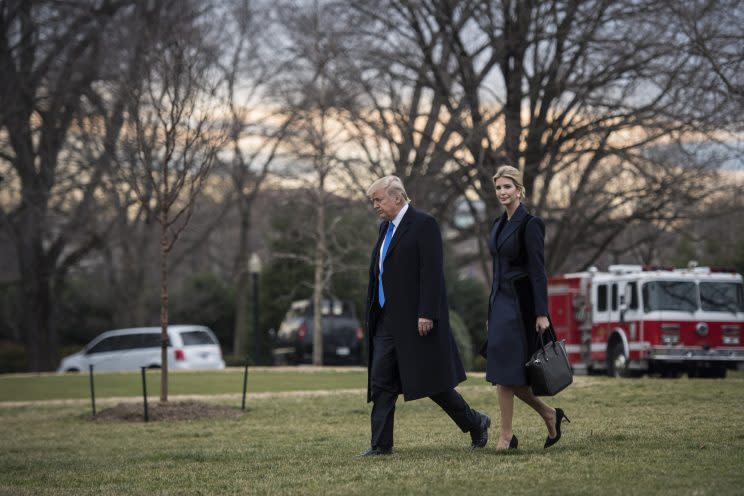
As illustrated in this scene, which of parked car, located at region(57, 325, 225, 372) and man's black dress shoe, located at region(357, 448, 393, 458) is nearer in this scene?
man's black dress shoe, located at region(357, 448, 393, 458)

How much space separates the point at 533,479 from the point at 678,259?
41307 mm

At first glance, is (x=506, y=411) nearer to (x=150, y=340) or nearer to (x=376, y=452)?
(x=376, y=452)

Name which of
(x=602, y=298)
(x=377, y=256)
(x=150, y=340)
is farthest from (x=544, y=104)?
(x=377, y=256)

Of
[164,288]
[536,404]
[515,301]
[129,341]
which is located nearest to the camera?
[515,301]

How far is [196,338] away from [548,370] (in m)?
24.4

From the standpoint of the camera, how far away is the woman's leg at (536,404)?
855cm

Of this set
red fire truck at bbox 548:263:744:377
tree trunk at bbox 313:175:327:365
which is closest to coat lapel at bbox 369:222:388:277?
red fire truck at bbox 548:263:744:377

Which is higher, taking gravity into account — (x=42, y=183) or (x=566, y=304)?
(x=42, y=183)

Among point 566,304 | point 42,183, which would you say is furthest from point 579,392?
point 42,183

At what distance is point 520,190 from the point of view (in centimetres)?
855

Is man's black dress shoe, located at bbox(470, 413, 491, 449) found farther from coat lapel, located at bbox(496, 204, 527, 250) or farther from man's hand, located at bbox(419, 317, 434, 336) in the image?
coat lapel, located at bbox(496, 204, 527, 250)

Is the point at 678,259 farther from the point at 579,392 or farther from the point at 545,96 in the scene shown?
the point at 579,392

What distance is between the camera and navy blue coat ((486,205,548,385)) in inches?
328

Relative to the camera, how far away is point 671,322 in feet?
75.8
